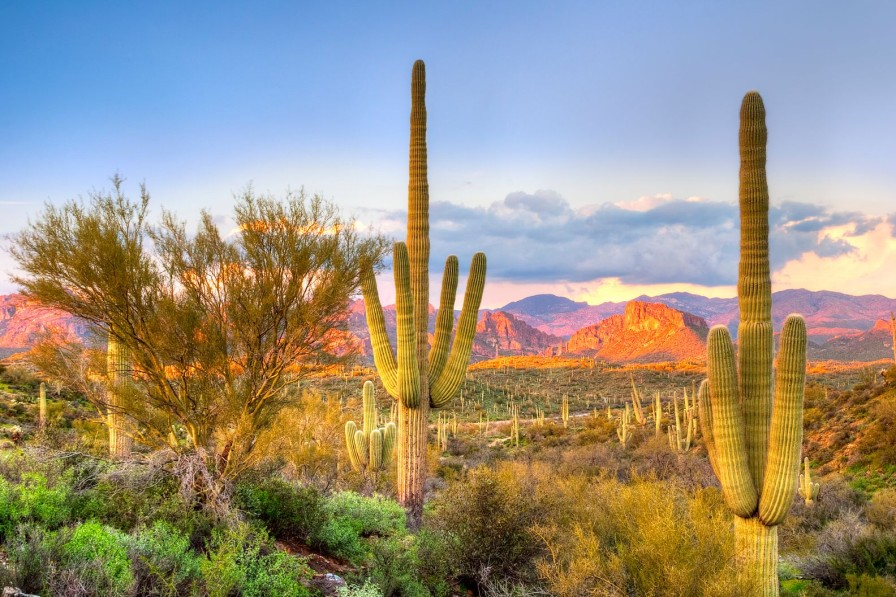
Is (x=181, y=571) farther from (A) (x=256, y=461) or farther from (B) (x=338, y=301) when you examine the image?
(B) (x=338, y=301)

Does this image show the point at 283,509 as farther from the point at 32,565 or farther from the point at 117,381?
the point at 32,565

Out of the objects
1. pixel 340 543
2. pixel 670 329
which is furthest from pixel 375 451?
pixel 670 329

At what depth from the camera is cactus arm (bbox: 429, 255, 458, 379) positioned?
542 inches

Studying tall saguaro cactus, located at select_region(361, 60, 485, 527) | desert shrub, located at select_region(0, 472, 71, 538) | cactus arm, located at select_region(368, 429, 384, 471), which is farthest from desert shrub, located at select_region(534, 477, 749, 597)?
cactus arm, located at select_region(368, 429, 384, 471)

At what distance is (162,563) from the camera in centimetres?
690

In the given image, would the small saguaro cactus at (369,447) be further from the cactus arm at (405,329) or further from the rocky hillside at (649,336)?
the rocky hillside at (649,336)

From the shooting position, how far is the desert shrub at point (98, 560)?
5973 millimetres

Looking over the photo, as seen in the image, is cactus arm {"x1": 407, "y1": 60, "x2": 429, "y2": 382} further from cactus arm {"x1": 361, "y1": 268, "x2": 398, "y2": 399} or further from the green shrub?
the green shrub

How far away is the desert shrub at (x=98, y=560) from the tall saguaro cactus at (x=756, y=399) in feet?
26.4

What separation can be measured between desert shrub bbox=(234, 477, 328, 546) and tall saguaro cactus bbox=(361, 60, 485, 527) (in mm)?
3176

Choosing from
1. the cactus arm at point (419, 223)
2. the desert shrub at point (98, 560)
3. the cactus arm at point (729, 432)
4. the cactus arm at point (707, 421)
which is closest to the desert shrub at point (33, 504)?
the desert shrub at point (98, 560)

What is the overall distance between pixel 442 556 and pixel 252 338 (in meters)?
4.63

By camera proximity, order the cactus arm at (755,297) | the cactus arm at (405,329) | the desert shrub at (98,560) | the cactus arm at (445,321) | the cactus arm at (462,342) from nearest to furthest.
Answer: the desert shrub at (98,560) < the cactus arm at (755,297) < the cactus arm at (405,329) < the cactus arm at (462,342) < the cactus arm at (445,321)

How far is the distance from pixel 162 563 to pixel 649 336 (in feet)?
459
